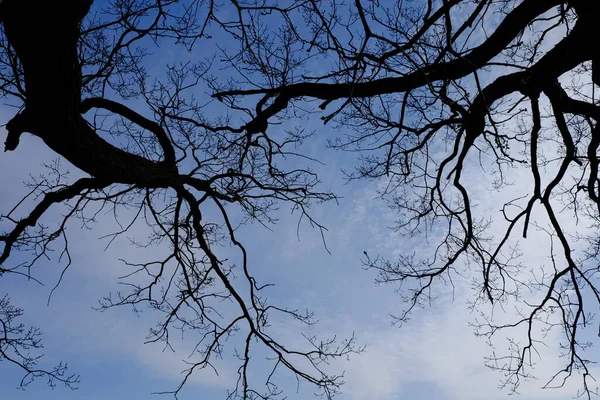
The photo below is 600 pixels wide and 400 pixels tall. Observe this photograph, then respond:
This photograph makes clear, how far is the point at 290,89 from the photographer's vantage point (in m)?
5.12

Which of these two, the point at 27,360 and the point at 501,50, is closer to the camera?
the point at 501,50

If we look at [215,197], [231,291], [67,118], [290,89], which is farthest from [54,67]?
[231,291]

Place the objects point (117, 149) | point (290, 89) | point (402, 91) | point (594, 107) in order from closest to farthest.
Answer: point (117, 149) < point (402, 91) < point (290, 89) < point (594, 107)

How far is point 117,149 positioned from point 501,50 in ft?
12.1

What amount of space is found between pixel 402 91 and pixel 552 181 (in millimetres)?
1931

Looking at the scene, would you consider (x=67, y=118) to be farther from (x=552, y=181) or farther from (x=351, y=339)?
(x=552, y=181)

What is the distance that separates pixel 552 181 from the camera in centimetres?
530

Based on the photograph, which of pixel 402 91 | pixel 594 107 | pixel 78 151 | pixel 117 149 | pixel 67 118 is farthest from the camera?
pixel 594 107

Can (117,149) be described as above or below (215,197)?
below

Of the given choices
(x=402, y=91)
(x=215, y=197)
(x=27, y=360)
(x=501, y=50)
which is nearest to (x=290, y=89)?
(x=402, y=91)

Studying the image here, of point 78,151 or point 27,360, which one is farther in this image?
point 27,360

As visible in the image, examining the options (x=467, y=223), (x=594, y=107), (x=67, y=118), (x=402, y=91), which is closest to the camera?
(x=67, y=118)

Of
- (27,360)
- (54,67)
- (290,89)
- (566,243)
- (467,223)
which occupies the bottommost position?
(27,360)

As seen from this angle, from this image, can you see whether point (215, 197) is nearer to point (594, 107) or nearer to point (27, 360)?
point (27, 360)
